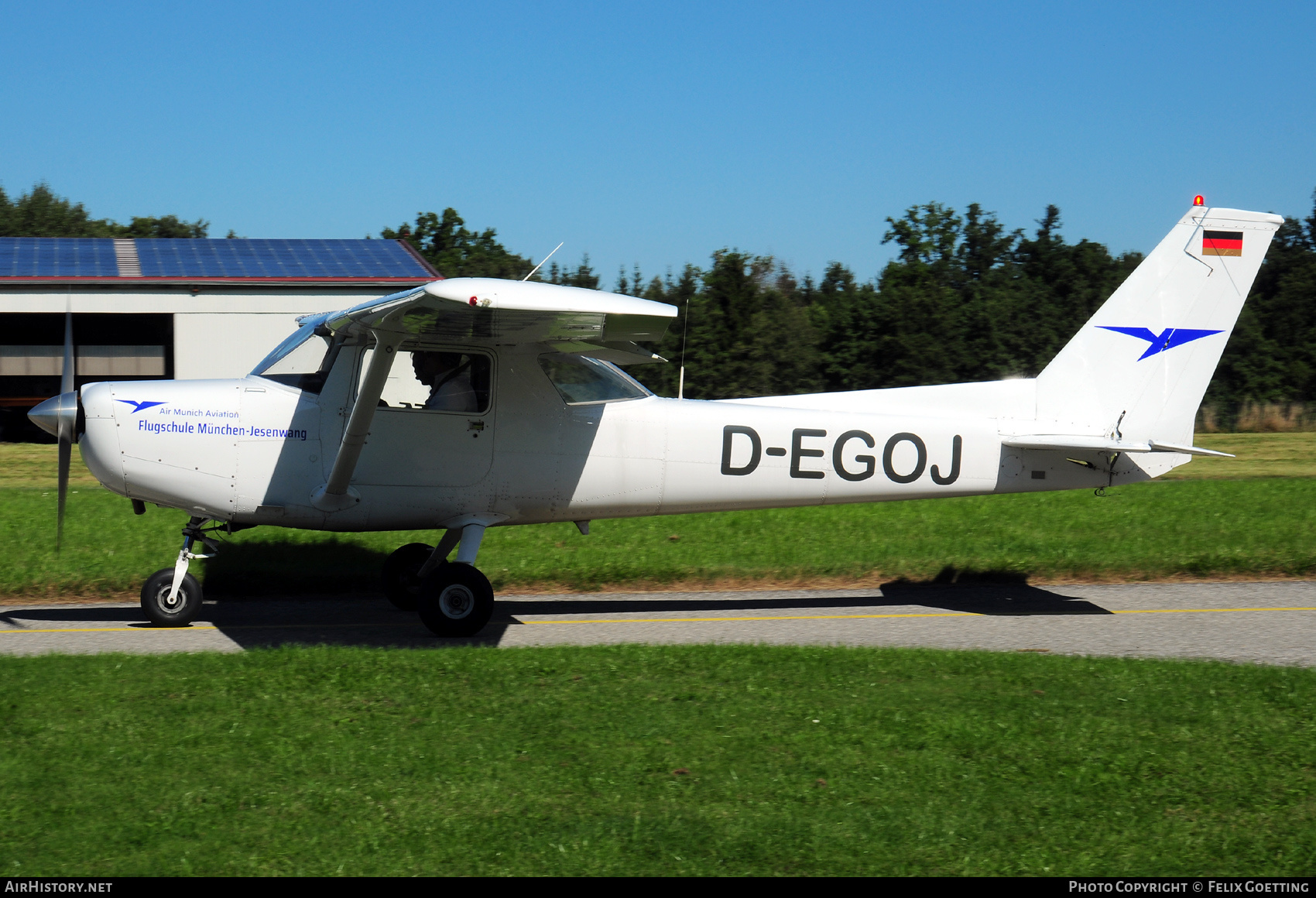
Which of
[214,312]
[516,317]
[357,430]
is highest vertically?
[214,312]

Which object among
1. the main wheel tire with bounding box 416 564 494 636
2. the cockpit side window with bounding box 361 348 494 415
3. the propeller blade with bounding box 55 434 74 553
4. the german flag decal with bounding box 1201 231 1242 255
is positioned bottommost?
the main wheel tire with bounding box 416 564 494 636

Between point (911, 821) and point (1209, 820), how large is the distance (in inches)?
45.6

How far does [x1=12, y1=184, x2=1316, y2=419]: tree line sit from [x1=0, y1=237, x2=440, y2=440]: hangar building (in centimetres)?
450

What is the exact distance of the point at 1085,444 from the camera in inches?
338

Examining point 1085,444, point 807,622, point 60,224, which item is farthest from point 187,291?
→ point 60,224

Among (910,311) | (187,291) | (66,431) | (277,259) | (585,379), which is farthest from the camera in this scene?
(910,311)

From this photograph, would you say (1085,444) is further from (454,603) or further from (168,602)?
(168,602)

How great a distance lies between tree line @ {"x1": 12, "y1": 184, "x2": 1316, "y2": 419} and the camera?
2728 centimetres

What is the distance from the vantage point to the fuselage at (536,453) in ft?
26.3

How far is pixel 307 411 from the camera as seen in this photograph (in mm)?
8117

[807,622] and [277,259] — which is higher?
[277,259]

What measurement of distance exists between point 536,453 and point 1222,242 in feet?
18.5

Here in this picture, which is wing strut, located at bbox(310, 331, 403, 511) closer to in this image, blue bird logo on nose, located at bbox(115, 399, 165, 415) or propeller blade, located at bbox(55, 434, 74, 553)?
blue bird logo on nose, located at bbox(115, 399, 165, 415)

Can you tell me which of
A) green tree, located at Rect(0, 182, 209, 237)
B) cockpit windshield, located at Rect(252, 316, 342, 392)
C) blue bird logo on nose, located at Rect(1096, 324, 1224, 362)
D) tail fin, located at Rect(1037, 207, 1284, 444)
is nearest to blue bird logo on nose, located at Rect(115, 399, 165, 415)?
cockpit windshield, located at Rect(252, 316, 342, 392)
